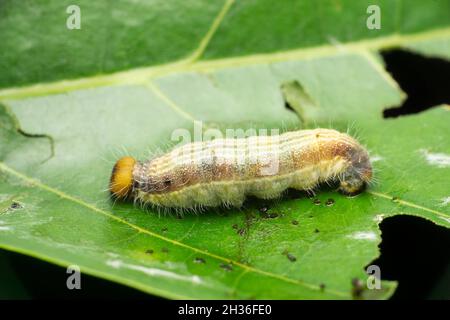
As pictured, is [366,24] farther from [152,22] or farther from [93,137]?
[93,137]

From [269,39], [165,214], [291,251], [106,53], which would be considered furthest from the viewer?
[269,39]

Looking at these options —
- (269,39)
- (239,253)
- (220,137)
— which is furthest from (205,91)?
(239,253)

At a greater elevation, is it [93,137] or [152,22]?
[152,22]

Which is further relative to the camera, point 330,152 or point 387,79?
point 387,79

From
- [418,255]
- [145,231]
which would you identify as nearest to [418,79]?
[418,255]

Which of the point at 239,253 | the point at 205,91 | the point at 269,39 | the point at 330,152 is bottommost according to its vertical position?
the point at 239,253

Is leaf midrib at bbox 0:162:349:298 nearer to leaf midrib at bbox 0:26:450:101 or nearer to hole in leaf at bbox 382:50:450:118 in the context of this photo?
leaf midrib at bbox 0:26:450:101

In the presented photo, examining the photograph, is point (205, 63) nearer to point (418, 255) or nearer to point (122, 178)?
point (122, 178)
